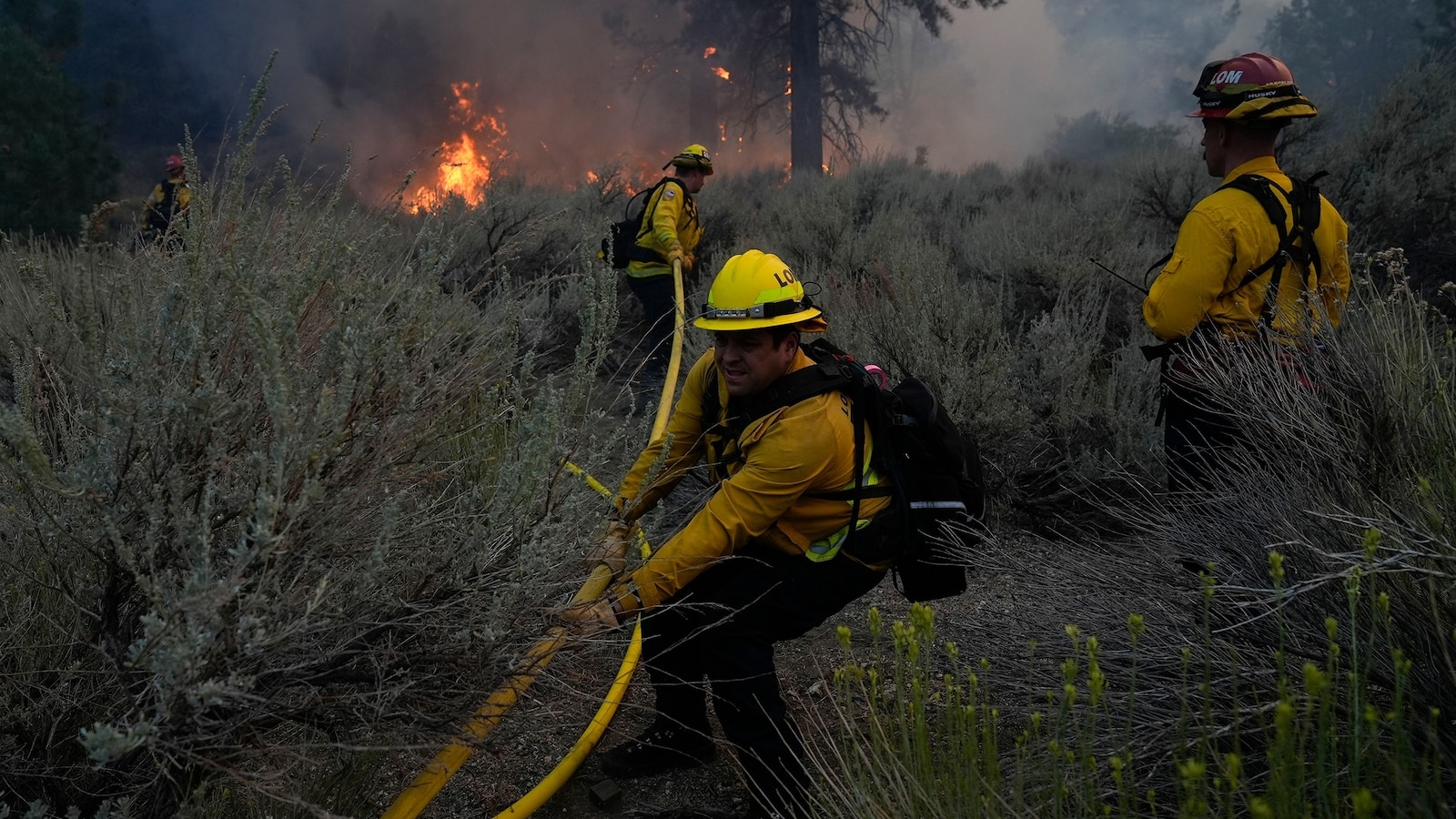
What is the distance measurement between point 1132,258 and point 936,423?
6176 mm

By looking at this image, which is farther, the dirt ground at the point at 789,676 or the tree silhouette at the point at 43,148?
the tree silhouette at the point at 43,148

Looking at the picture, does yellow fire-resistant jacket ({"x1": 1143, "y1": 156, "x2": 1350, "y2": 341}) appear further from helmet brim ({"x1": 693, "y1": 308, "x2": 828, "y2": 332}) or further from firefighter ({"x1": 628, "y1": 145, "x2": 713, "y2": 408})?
firefighter ({"x1": 628, "y1": 145, "x2": 713, "y2": 408})

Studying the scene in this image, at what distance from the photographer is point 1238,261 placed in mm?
3406

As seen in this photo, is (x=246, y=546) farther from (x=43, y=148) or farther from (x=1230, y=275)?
(x=43, y=148)

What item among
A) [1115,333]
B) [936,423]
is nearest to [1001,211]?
[1115,333]

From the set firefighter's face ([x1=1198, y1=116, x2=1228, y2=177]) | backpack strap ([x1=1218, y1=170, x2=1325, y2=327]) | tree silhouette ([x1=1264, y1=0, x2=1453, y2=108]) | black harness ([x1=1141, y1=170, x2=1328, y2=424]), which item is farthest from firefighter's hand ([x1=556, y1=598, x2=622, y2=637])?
tree silhouette ([x1=1264, y1=0, x2=1453, y2=108])

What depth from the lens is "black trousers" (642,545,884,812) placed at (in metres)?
2.86

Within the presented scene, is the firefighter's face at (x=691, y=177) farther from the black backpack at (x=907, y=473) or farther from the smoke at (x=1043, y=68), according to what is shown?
the smoke at (x=1043, y=68)

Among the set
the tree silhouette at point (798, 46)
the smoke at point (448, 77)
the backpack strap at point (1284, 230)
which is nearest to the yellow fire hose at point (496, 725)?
the backpack strap at point (1284, 230)

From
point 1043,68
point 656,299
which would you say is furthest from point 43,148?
point 1043,68

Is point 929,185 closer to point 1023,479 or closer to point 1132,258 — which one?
point 1132,258

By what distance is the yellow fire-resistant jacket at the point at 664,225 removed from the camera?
7.88 meters

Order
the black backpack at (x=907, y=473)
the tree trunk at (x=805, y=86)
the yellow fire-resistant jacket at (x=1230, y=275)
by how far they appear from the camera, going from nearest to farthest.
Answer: the black backpack at (x=907, y=473) < the yellow fire-resistant jacket at (x=1230, y=275) < the tree trunk at (x=805, y=86)

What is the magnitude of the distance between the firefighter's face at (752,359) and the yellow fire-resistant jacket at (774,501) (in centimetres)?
15
